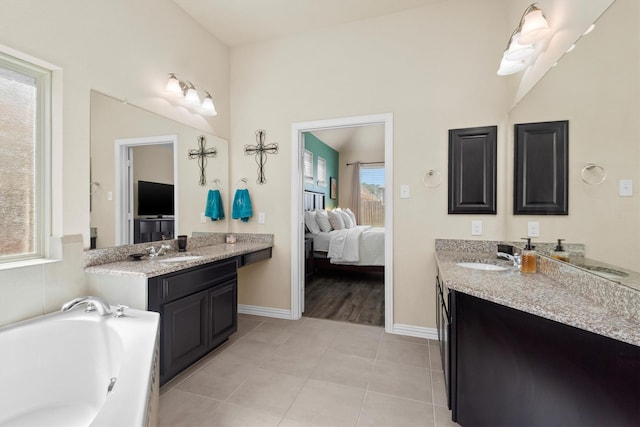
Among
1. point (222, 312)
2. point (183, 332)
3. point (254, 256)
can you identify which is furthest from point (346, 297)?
point (183, 332)

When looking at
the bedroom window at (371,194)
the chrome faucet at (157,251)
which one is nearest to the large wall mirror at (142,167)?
the chrome faucet at (157,251)

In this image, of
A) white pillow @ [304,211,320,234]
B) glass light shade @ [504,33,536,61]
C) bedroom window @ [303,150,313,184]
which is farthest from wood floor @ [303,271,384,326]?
glass light shade @ [504,33,536,61]

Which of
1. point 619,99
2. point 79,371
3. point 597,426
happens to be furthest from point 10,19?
point 597,426

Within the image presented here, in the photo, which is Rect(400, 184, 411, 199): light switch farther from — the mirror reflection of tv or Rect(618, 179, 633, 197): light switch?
the mirror reflection of tv

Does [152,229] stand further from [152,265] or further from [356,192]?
[356,192]

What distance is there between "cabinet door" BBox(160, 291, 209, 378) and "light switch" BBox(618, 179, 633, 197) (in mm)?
2389

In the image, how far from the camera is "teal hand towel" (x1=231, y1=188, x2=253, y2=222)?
3.22 m

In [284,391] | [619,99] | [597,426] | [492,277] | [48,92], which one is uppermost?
[48,92]

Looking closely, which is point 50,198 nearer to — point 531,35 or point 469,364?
point 469,364

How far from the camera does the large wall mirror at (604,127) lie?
1037 mm

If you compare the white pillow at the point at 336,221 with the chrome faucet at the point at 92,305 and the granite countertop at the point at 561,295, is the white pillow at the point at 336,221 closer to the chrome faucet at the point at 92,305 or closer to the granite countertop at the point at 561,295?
the granite countertop at the point at 561,295

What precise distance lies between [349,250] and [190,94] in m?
3.13

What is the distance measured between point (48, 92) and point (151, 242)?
4.00ft

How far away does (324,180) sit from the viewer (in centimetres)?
720
